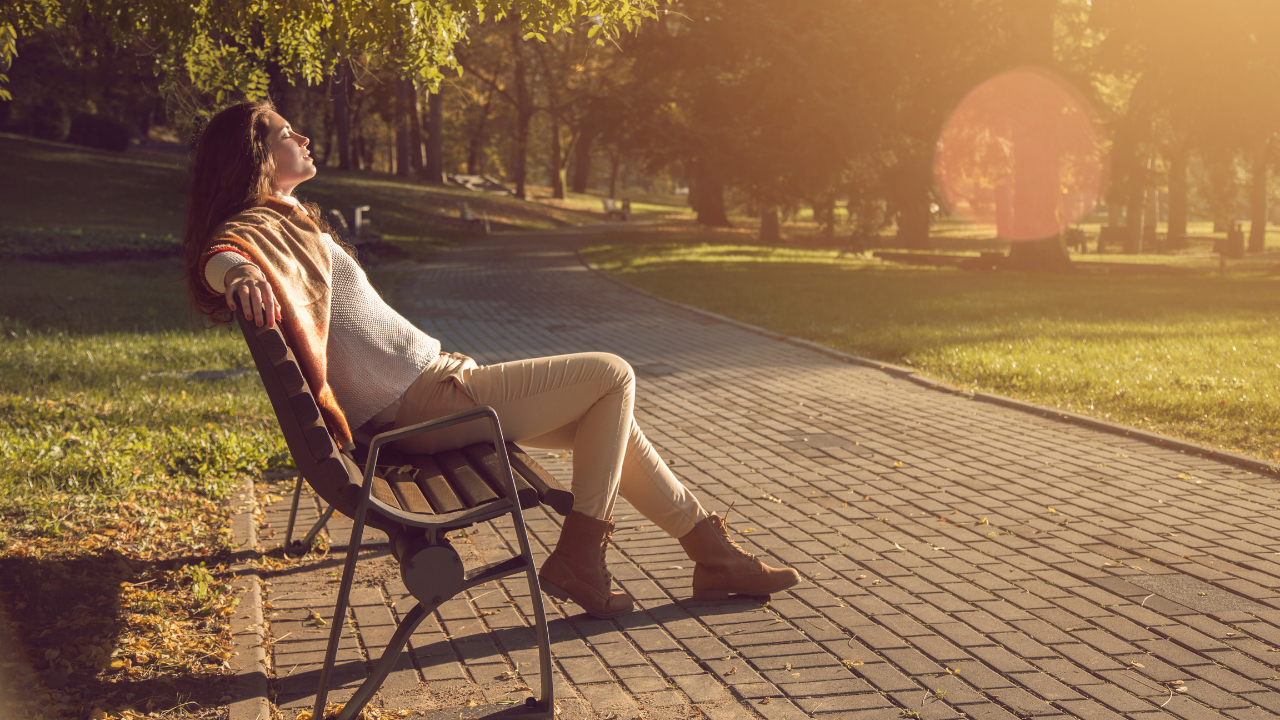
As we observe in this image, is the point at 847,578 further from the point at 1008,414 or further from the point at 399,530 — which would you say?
the point at 1008,414

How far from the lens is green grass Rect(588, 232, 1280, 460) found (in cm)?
798

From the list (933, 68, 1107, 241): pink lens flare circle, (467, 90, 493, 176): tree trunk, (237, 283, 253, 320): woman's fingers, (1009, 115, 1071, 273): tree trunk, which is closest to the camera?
(237, 283, 253, 320): woman's fingers

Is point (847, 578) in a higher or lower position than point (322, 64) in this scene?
lower

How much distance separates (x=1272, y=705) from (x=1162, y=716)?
38 centimetres

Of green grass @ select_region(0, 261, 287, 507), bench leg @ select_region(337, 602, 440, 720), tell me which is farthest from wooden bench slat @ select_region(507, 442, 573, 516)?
green grass @ select_region(0, 261, 287, 507)

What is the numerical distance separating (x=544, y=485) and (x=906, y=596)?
1672mm

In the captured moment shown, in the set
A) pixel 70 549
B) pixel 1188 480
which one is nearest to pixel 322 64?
pixel 70 549

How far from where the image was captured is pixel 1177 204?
40.6 metres

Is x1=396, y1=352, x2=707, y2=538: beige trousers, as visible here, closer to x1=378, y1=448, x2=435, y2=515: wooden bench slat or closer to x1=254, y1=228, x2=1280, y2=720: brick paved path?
x1=378, y1=448, x2=435, y2=515: wooden bench slat

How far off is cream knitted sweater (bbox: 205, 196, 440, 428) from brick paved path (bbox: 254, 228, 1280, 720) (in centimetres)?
89

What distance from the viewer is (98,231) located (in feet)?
69.4

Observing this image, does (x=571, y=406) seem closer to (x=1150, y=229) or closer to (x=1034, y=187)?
(x=1034, y=187)

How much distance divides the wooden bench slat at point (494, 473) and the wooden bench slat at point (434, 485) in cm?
13

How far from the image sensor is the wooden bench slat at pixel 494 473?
3.18 m
